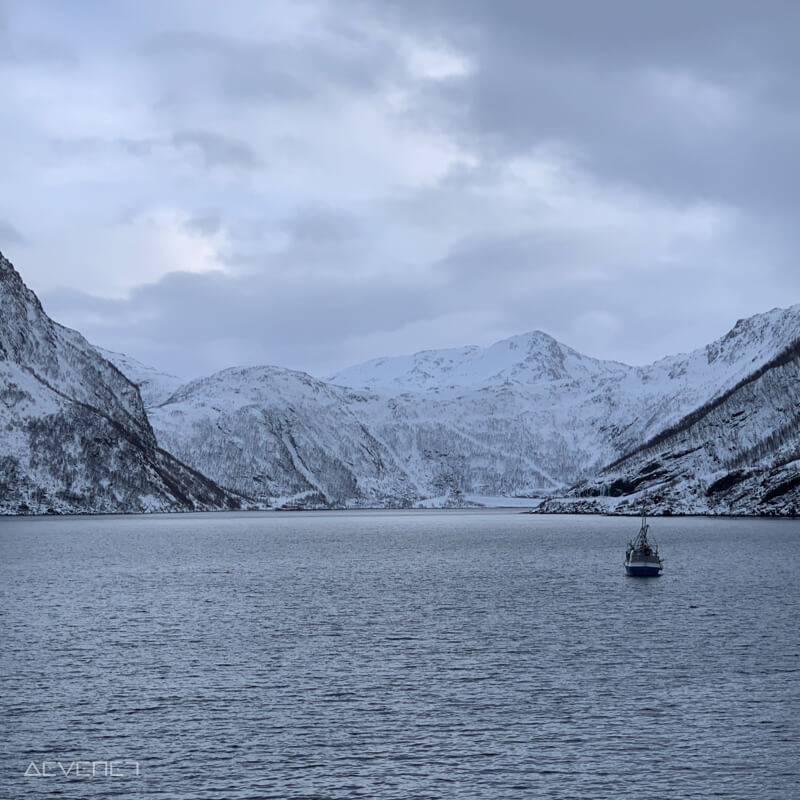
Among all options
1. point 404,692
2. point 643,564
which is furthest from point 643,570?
point 404,692

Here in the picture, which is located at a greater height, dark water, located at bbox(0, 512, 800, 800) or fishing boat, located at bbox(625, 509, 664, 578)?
fishing boat, located at bbox(625, 509, 664, 578)

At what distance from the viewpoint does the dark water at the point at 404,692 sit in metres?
43.1

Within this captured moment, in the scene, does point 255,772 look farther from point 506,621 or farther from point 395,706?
point 506,621

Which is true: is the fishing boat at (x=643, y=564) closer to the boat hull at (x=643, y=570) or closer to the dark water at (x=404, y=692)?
the boat hull at (x=643, y=570)

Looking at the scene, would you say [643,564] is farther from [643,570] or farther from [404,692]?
[404,692]

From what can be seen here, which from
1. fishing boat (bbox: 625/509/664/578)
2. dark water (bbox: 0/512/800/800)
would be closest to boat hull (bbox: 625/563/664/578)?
fishing boat (bbox: 625/509/664/578)

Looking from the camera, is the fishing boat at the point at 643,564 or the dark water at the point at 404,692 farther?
the fishing boat at the point at 643,564

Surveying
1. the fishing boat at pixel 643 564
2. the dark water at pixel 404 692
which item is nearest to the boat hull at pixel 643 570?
the fishing boat at pixel 643 564

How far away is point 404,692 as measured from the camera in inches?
2324

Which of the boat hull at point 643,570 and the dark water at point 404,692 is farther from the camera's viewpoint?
the boat hull at point 643,570

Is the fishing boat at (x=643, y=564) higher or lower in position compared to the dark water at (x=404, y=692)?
higher

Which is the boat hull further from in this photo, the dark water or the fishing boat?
the dark water

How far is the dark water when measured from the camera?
141ft

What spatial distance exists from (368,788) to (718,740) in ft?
58.6
